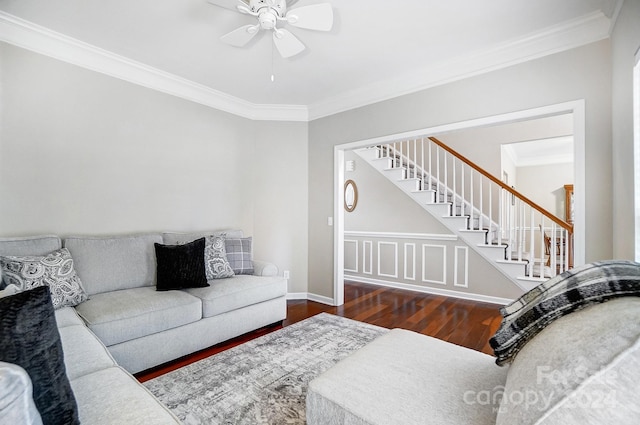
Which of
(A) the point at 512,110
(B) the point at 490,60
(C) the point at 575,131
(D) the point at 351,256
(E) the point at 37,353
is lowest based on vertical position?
(D) the point at 351,256

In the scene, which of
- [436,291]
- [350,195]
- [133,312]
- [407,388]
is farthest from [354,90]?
[407,388]

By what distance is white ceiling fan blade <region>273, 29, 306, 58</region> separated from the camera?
216 centimetres

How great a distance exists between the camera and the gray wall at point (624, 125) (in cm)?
176

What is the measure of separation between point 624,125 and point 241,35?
2706 millimetres

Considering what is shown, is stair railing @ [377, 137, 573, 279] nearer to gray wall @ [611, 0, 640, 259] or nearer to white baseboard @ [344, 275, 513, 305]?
white baseboard @ [344, 275, 513, 305]

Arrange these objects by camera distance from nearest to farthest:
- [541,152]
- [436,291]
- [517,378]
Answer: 1. [517,378]
2. [436,291]
3. [541,152]

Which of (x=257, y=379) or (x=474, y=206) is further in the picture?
(x=474, y=206)

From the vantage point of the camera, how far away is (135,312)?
2.11 metres

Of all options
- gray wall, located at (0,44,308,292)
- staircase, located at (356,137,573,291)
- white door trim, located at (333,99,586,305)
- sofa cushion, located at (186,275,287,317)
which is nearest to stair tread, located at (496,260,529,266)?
staircase, located at (356,137,573,291)

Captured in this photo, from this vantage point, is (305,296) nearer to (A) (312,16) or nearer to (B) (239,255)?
(B) (239,255)

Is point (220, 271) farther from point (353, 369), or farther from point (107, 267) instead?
A: point (353, 369)

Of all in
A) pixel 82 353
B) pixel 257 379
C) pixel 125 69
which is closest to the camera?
pixel 82 353

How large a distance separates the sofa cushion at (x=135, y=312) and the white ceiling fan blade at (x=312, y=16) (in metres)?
2.25

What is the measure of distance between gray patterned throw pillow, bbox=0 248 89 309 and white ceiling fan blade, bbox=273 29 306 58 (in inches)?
92.3
